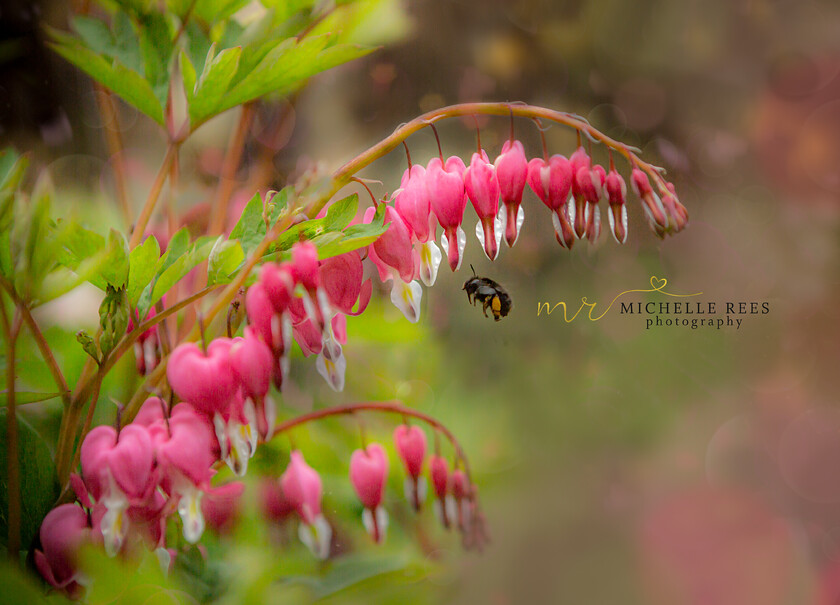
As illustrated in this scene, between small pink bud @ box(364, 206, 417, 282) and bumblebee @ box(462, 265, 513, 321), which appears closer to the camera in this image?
small pink bud @ box(364, 206, 417, 282)

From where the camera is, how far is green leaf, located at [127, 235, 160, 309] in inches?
22.0

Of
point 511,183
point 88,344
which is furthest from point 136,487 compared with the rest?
point 511,183

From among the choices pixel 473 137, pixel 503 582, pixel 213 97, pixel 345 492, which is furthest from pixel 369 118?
pixel 503 582

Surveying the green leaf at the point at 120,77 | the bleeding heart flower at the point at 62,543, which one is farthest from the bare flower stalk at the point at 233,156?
the bleeding heart flower at the point at 62,543

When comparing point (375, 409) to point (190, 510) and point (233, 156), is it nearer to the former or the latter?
point (190, 510)

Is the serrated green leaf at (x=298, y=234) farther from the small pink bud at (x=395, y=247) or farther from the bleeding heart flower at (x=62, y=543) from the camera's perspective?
the bleeding heart flower at (x=62, y=543)

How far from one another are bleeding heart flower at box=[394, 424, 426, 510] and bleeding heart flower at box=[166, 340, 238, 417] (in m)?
0.29

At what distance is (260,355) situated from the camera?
21.7 inches

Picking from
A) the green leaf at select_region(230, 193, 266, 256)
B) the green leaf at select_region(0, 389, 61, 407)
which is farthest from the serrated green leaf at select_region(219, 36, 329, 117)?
the green leaf at select_region(0, 389, 61, 407)

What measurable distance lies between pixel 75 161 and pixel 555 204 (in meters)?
0.65

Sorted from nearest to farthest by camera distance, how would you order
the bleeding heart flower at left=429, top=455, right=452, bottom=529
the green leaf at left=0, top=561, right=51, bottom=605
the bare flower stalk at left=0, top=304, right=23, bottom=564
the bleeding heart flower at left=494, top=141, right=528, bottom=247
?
1. the green leaf at left=0, top=561, right=51, bottom=605
2. the bare flower stalk at left=0, top=304, right=23, bottom=564
3. the bleeding heart flower at left=494, top=141, right=528, bottom=247
4. the bleeding heart flower at left=429, top=455, right=452, bottom=529

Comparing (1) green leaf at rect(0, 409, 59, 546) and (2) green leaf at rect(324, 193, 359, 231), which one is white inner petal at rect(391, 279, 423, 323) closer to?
(2) green leaf at rect(324, 193, 359, 231)

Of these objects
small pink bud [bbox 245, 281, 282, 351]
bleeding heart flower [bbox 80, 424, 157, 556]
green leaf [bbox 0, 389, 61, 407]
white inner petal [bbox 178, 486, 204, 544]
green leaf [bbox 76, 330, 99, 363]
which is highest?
small pink bud [bbox 245, 281, 282, 351]

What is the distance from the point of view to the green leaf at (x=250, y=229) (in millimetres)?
591
